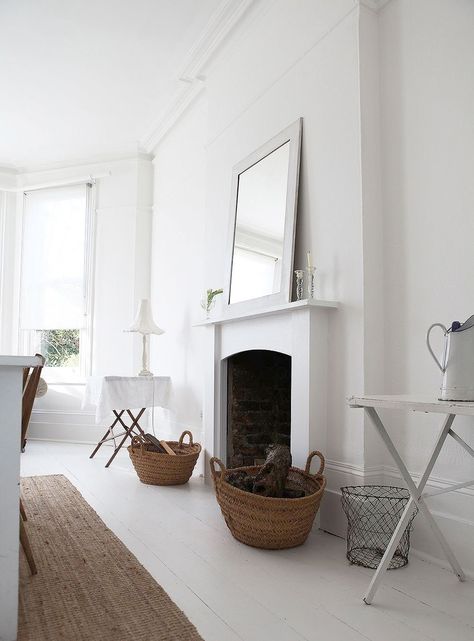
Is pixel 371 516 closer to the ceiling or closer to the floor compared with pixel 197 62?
closer to the floor

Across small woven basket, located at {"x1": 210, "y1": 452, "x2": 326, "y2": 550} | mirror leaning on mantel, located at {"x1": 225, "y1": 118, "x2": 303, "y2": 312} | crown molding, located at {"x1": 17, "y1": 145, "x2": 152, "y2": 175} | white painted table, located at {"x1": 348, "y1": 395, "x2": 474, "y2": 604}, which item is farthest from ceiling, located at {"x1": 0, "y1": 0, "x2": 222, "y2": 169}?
small woven basket, located at {"x1": 210, "y1": 452, "x2": 326, "y2": 550}

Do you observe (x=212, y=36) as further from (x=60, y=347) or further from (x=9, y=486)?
(x=60, y=347)

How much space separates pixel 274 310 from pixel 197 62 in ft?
8.56

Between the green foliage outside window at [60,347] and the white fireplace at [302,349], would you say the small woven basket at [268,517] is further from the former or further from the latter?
the green foliage outside window at [60,347]

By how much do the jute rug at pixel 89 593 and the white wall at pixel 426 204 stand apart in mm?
1310

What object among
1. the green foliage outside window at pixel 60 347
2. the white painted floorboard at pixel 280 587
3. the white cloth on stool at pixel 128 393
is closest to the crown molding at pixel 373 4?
the white painted floorboard at pixel 280 587

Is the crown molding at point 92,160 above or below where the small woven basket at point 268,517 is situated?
above

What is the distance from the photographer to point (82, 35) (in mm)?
4258

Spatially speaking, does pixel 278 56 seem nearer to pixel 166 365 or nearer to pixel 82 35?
pixel 82 35

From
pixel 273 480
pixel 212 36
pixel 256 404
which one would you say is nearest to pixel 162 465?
pixel 256 404

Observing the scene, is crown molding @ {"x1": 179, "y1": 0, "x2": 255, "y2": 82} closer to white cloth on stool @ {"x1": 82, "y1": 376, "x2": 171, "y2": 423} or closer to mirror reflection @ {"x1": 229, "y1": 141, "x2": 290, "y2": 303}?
mirror reflection @ {"x1": 229, "y1": 141, "x2": 290, "y2": 303}

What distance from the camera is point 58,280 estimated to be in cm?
644

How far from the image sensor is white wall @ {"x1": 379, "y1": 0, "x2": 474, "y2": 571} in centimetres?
240

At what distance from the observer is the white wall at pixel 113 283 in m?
6.11
